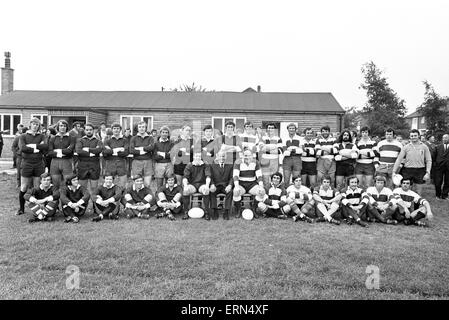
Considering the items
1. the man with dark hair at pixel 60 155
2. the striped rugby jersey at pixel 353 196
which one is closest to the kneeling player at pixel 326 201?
the striped rugby jersey at pixel 353 196

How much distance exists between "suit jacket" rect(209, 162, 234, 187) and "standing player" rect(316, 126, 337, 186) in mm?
2115

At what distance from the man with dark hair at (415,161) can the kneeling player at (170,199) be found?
4.98 m

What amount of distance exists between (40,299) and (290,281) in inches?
104

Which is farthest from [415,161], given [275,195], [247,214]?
[247,214]


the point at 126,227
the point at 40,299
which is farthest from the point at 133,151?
the point at 40,299

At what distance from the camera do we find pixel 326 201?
23.1 feet

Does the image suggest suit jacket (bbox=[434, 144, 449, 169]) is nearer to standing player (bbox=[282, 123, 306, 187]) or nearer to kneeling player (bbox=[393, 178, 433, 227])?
kneeling player (bbox=[393, 178, 433, 227])

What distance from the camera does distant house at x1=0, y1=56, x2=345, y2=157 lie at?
734 inches

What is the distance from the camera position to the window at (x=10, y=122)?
20438mm

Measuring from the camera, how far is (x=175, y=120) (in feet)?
64.0

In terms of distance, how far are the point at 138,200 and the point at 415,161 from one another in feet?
20.9

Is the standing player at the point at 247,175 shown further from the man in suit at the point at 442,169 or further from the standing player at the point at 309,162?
the man in suit at the point at 442,169

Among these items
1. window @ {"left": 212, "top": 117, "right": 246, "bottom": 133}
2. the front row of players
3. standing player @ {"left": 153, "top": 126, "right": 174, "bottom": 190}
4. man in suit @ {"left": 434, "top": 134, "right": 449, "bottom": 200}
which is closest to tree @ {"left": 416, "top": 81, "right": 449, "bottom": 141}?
window @ {"left": 212, "top": 117, "right": 246, "bottom": 133}
